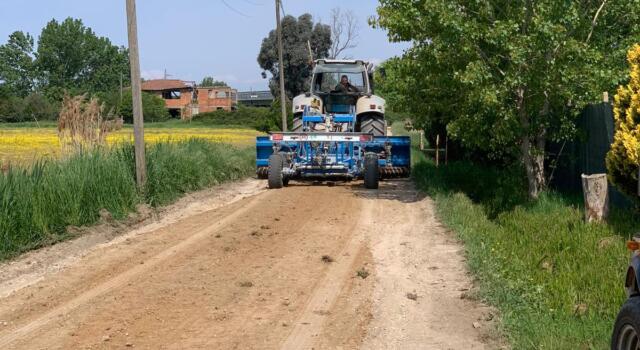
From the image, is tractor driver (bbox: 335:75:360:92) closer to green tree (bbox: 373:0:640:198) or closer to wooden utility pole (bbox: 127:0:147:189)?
green tree (bbox: 373:0:640:198)

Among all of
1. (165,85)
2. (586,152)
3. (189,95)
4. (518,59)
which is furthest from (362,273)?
(165,85)

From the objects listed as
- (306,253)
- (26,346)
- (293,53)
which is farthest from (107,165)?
(293,53)

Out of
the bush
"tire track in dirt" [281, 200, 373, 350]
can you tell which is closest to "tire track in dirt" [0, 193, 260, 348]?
"tire track in dirt" [281, 200, 373, 350]

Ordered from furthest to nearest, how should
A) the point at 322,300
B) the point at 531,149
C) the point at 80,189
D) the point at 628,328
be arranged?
the point at 531,149 < the point at 80,189 < the point at 322,300 < the point at 628,328

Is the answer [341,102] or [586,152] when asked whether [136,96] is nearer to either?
[341,102]

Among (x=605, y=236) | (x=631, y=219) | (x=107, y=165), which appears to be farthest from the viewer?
(x=107, y=165)

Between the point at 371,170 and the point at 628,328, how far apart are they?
11.2m

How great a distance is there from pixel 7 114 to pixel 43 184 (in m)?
55.3

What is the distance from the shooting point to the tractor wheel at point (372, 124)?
18.0m

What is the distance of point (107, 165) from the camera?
12008 mm

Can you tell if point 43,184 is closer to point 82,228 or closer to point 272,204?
point 82,228

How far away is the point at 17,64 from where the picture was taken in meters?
92.5

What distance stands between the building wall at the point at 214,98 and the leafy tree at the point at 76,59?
35.6 ft

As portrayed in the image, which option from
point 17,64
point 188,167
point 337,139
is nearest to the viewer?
point 188,167
